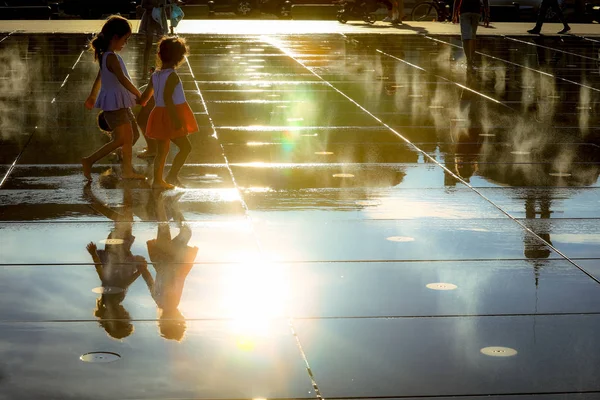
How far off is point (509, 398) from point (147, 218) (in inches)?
175

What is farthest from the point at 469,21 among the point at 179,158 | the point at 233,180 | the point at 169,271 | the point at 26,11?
the point at 26,11

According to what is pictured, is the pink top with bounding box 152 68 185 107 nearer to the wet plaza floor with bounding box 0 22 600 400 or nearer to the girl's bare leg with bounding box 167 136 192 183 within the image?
the girl's bare leg with bounding box 167 136 192 183

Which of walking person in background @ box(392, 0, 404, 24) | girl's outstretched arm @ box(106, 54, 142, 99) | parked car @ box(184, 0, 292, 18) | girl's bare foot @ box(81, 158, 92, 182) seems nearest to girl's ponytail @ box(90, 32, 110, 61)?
girl's outstretched arm @ box(106, 54, 142, 99)

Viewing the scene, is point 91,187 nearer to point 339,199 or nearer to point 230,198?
point 230,198

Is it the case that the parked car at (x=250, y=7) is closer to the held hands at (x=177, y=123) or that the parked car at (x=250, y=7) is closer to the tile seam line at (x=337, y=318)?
the held hands at (x=177, y=123)

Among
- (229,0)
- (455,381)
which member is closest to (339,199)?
A: (455,381)

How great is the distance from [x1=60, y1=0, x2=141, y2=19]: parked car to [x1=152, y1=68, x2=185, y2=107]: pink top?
109 ft

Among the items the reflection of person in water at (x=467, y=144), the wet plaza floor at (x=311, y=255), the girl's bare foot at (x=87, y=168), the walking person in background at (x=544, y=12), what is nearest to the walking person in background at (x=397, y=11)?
the walking person in background at (x=544, y=12)

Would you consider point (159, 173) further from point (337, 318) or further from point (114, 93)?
point (337, 318)

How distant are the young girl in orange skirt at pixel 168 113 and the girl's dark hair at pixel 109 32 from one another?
1.40ft

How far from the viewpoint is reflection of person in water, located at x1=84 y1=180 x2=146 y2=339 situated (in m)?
6.38

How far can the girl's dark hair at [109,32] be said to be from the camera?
10.6 meters

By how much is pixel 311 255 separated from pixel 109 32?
3.83 m

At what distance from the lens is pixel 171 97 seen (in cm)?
1041
